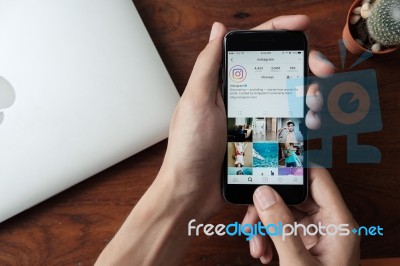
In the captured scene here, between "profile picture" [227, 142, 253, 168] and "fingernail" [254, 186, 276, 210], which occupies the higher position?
"profile picture" [227, 142, 253, 168]

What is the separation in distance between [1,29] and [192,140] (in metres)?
0.30

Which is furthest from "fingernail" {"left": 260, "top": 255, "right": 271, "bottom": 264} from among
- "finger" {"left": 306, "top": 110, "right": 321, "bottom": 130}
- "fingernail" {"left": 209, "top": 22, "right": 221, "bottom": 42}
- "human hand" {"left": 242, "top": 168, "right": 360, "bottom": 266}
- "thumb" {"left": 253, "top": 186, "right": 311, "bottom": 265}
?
"fingernail" {"left": 209, "top": 22, "right": 221, "bottom": 42}

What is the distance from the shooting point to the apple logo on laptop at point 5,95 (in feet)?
1.79

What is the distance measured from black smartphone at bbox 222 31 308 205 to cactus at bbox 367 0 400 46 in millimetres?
96

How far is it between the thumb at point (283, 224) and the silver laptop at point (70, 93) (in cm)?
18

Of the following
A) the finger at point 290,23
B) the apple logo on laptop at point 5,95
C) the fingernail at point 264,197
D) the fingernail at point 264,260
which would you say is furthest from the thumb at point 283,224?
the apple logo on laptop at point 5,95

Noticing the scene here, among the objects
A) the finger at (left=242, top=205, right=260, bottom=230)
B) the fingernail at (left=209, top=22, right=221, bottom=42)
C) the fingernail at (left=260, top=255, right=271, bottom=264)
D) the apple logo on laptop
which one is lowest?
the fingernail at (left=260, top=255, right=271, bottom=264)

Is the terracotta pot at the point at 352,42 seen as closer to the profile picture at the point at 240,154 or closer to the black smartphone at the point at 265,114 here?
the black smartphone at the point at 265,114

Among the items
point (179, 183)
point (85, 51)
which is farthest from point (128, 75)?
point (179, 183)

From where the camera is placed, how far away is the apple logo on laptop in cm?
55

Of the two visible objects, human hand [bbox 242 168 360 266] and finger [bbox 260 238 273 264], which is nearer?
human hand [bbox 242 168 360 266]

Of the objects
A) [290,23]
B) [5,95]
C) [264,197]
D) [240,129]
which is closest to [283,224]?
[264,197]

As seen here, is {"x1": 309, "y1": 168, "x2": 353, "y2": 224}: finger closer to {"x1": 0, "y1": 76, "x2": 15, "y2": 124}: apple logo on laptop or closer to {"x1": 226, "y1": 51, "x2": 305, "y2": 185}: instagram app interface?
{"x1": 226, "y1": 51, "x2": 305, "y2": 185}: instagram app interface

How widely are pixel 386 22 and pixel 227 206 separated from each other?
1.13 ft
